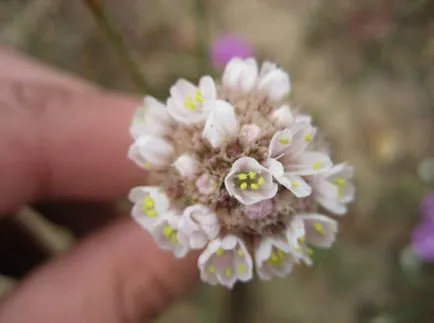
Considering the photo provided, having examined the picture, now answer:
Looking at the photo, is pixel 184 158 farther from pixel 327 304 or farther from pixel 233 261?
pixel 327 304

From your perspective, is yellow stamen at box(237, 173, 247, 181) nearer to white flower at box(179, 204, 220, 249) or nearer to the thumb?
white flower at box(179, 204, 220, 249)

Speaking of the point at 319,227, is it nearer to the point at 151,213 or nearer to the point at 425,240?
the point at 151,213

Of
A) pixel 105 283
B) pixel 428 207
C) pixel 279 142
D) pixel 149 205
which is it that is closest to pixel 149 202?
pixel 149 205

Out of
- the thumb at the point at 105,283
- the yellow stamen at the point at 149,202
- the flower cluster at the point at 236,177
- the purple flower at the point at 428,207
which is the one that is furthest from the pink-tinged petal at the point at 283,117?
the purple flower at the point at 428,207

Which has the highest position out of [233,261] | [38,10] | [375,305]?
[38,10]

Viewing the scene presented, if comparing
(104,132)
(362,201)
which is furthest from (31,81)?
(362,201)

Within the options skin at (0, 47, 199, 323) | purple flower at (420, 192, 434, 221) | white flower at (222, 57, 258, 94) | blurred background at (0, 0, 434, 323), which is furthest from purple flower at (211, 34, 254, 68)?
white flower at (222, 57, 258, 94)
